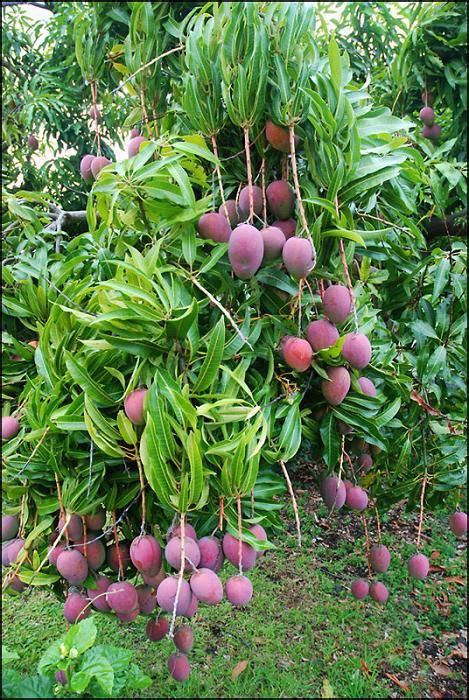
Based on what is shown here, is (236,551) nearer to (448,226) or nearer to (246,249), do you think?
(246,249)

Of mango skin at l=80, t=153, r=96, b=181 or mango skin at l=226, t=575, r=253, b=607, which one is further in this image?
mango skin at l=80, t=153, r=96, b=181

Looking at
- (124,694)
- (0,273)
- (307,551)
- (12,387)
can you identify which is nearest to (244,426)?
(12,387)

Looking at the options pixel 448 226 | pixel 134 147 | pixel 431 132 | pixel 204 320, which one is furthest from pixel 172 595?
pixel 431 132

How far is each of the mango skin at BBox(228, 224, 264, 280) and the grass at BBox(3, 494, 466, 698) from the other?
1.73 m

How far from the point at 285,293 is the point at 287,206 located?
0.49 feet

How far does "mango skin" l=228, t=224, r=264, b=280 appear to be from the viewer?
2.65 feet

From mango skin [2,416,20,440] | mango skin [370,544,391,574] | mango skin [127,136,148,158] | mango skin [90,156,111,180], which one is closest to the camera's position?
mango skin [2,416,20,440]

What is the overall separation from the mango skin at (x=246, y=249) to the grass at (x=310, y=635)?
5.67ft

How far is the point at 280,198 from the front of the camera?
0.90 m

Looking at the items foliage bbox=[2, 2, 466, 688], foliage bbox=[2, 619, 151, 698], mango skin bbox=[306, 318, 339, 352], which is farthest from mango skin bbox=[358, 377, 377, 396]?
foliage bbox=[2, 619, 151, 698]

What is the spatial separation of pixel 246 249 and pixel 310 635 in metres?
2.32

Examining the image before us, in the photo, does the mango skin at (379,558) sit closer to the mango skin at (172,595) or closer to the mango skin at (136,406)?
the mango skin at (172,595)

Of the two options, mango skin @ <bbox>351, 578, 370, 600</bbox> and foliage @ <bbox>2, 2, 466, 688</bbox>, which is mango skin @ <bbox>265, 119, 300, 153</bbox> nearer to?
foliage @ <bbox>2, 2, 466, 688</bbox>

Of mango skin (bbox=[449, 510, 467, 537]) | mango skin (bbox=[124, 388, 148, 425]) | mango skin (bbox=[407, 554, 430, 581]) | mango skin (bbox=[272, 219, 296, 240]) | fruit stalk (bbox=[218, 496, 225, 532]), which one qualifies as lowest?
mango skin (bbox=[407, 554, 430, 581])
